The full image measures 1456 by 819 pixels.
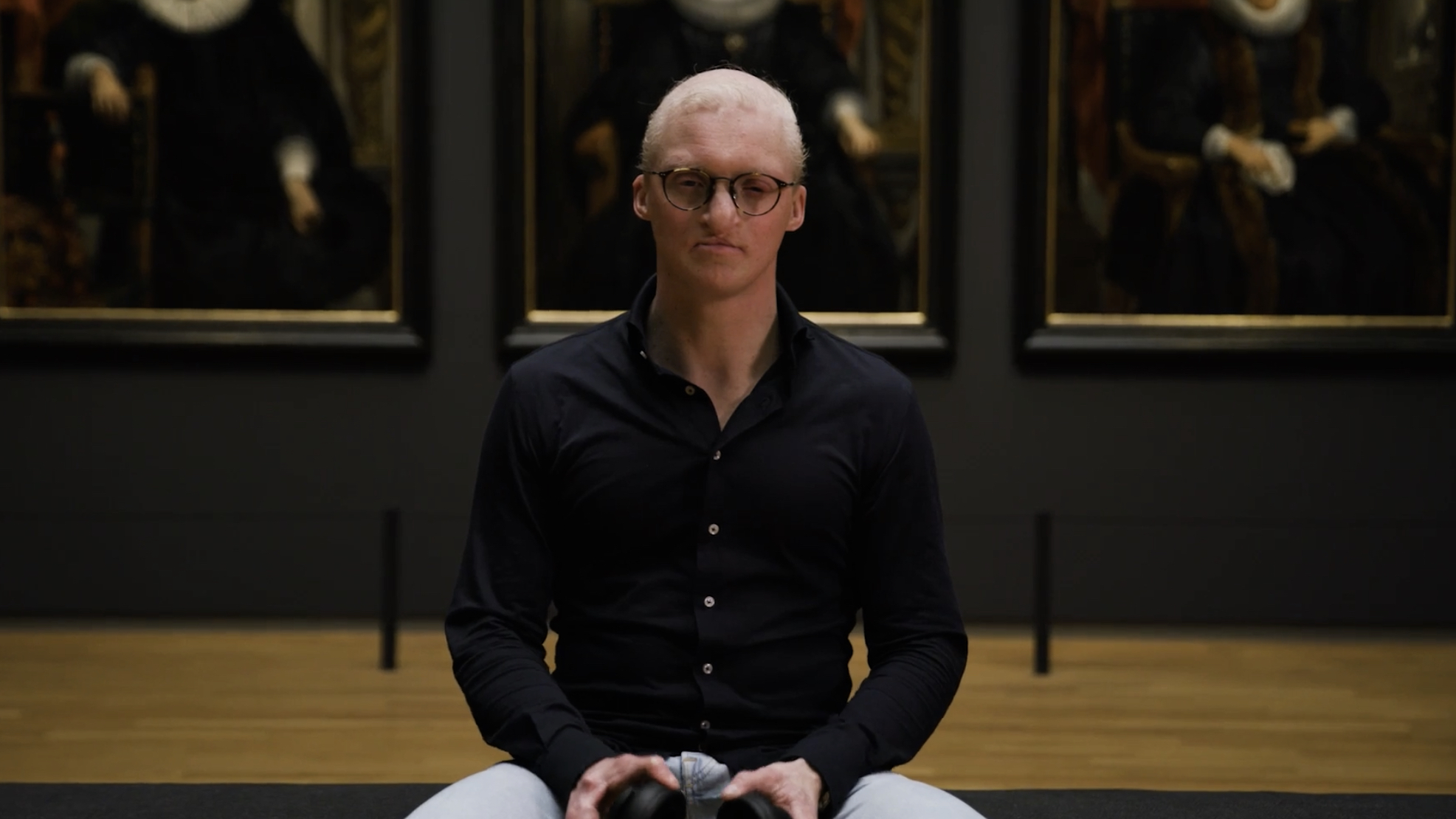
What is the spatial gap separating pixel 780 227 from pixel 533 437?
2.04 feet

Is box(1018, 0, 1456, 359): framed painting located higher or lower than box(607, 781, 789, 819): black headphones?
higher

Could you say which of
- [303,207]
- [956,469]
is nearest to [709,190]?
[956,469]

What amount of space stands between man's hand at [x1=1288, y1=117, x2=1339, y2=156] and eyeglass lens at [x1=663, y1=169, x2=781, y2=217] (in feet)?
20.1

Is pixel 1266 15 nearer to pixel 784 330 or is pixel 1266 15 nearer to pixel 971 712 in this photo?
pixel 971 712

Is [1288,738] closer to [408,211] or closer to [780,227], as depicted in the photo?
[780,227]

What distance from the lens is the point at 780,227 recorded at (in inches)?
116

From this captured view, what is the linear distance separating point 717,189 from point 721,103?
0.16 m

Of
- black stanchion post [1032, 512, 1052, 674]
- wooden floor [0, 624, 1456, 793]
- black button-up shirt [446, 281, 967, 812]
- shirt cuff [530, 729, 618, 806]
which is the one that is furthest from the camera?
black stanchion post [1032, 512, 1052, 674]

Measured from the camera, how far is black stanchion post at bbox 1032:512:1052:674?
7262mm

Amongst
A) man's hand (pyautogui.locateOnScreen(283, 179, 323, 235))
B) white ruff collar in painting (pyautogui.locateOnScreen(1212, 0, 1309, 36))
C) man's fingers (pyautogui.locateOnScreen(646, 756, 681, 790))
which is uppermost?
white ruff collar in painting (pyautogui.locateOnScreen(1212, 0, 1309, 36))

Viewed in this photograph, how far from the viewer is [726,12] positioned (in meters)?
8.20

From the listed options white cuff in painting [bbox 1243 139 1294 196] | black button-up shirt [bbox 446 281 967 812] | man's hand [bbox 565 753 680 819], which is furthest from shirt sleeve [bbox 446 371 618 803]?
white cuff in painting [bbox 1243 139 1294 196]

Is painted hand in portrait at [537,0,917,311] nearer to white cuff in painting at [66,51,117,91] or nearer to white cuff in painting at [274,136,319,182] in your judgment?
white cuff in painting at [274,136,319,182]

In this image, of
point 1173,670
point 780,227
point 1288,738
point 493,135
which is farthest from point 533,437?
point 493,135
